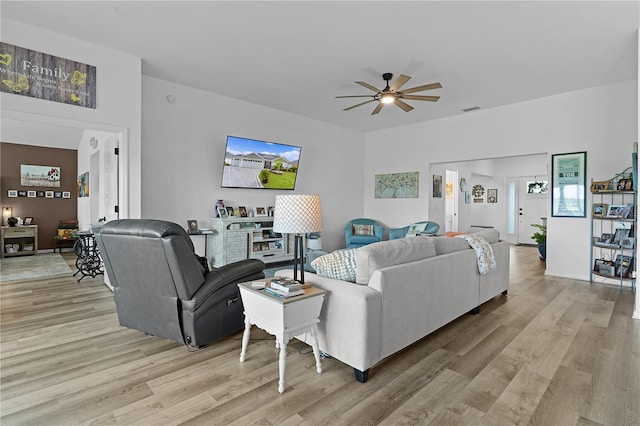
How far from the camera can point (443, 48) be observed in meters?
3.64

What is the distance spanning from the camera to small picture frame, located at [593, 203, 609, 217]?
15.2 feet

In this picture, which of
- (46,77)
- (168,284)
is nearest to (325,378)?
(168,284)

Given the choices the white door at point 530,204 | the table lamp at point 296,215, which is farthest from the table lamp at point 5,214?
the white door at point 530,204

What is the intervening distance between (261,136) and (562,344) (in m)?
5.08

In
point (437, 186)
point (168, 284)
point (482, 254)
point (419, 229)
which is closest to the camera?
point (168, 284)

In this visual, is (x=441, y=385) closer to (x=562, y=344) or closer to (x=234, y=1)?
(x=562, y=344)

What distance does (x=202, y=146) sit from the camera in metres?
5.20

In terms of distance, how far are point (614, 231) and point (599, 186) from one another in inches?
27.9

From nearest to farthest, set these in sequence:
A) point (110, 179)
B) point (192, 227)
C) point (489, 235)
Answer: point (489, 235), point (110, 179), point (192, 227)

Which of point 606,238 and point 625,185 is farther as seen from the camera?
point 606,238

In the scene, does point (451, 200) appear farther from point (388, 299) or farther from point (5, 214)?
point (5, 214)

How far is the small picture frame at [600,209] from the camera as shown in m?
4.62

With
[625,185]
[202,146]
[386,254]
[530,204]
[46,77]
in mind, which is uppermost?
[46,77]

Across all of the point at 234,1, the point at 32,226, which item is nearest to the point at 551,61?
the point at 234,1
